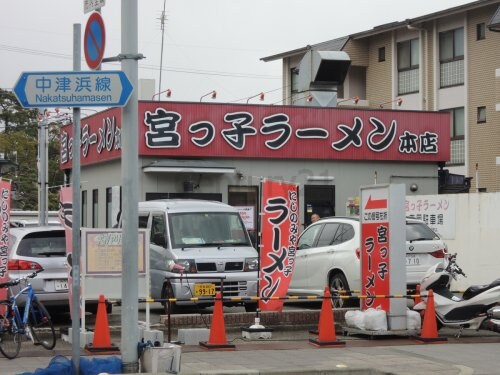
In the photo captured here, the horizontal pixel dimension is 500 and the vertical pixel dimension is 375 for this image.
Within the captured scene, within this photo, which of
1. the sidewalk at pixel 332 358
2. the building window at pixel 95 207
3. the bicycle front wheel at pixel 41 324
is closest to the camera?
the sidewalk at pixel 332 358

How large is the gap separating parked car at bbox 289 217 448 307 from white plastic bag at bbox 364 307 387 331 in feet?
7.12

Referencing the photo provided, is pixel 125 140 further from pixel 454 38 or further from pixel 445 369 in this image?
pixel 454 38

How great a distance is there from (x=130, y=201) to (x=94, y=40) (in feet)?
5.67

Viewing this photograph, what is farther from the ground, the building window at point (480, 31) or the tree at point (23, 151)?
the building window at point (480, 31)

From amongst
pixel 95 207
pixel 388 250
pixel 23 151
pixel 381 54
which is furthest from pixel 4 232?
pixel 23 151

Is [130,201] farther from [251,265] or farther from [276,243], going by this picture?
[251,265]

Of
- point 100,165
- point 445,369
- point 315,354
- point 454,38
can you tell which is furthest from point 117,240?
point 454,38

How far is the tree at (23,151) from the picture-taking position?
2023 inches

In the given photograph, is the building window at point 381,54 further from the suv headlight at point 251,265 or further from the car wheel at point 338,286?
the suv headlight at point 251,265

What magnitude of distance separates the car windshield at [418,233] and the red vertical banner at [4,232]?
734 cm

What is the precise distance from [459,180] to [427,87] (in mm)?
9829

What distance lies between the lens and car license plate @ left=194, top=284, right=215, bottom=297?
49.1 feet

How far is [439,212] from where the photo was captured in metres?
21.5

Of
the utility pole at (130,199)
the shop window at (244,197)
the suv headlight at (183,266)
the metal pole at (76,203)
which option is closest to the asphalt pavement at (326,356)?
the utility pole at (130,199)
